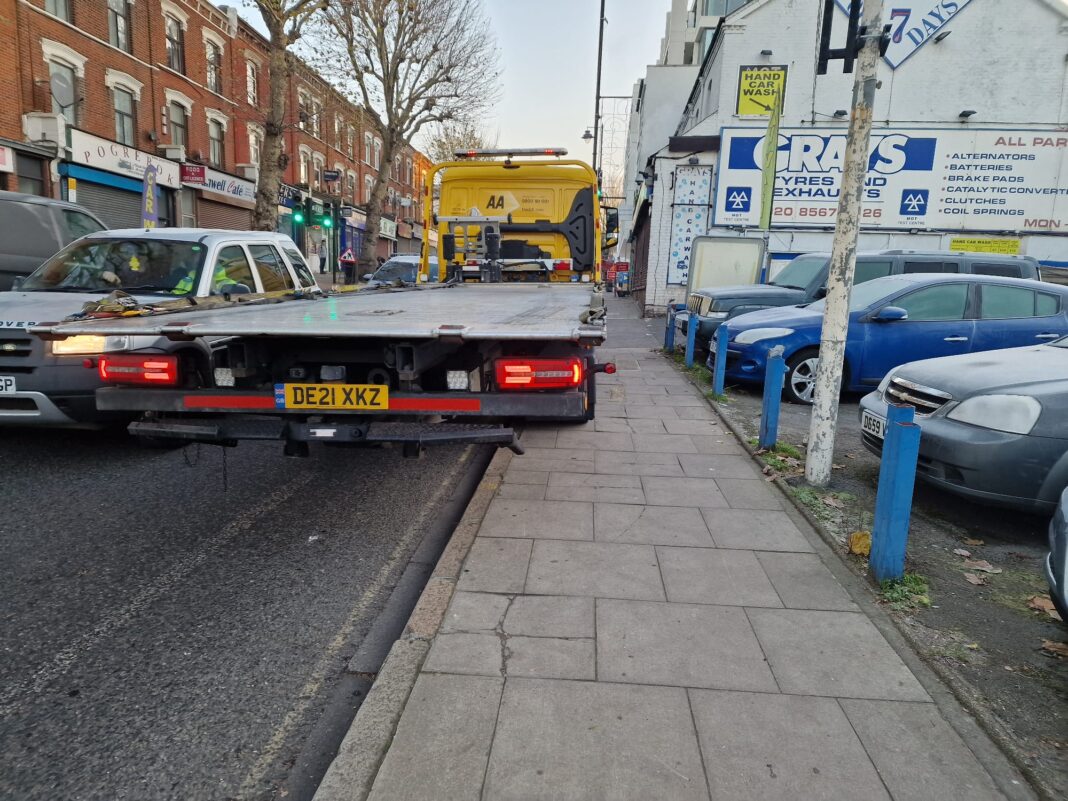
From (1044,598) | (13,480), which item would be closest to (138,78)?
(13,480)

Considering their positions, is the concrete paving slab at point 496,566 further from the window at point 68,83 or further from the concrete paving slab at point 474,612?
the window at point 68,83

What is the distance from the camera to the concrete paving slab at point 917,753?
2.10 meters

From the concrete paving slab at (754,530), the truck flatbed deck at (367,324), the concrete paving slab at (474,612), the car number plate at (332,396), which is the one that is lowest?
the concrete paving slab at (474,612)

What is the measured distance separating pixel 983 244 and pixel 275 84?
62.6 feet

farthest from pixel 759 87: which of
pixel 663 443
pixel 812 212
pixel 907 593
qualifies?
pixel 907 593

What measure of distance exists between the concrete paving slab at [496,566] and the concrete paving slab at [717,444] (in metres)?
2.71

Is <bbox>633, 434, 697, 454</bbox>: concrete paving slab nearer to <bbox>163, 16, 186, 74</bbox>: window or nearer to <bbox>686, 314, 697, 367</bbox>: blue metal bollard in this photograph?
<bbox>686, 314, 697, 367</bbox>: blue metal bollard

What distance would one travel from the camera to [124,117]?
20906mm

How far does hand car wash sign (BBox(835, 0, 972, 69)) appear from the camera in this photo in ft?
59.1

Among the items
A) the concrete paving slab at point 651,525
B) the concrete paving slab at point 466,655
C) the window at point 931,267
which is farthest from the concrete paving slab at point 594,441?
the window at point 931,267

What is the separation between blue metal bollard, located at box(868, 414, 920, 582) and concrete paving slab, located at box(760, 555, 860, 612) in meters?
0.27

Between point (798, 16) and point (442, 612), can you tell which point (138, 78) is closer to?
point (798, 16)

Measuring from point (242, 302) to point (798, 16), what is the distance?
745 inches

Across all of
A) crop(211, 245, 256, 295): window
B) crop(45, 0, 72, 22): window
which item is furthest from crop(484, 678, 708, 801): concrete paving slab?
crop(45, 0, 72, 22): window
